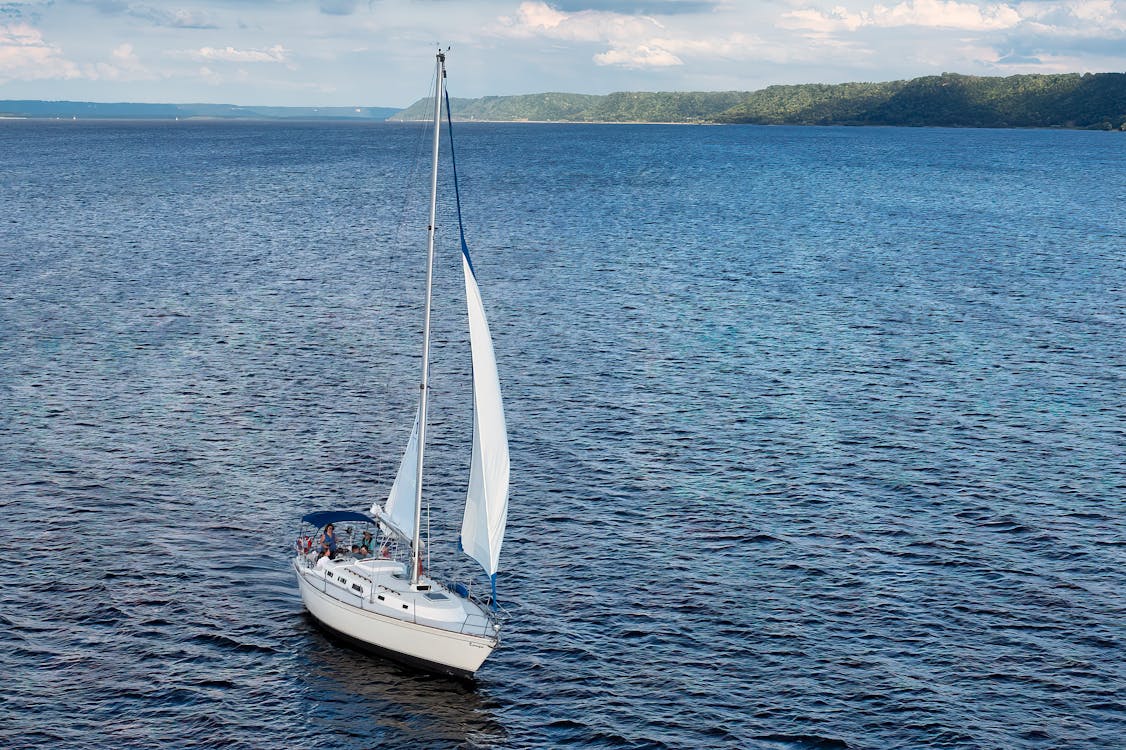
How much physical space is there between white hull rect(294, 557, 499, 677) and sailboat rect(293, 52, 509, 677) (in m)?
0.04

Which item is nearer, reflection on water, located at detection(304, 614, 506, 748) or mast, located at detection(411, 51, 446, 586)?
reflection on water, located at detection(304, 614, 506, 748)

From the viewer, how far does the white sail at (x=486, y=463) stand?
4294cm

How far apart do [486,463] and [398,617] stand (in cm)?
680

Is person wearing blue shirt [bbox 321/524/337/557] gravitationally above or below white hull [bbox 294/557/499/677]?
above

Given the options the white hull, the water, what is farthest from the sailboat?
the water

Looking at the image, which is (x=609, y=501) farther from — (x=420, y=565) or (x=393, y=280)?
(x=393, y=280)

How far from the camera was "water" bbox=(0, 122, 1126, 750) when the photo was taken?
139ft

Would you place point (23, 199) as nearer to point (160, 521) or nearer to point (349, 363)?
point (349, 363)

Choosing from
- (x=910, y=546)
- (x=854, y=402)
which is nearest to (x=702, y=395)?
(x=854, y=402)

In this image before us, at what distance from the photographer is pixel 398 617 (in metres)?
44.1

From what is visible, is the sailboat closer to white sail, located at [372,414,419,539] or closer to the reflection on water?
white sail, located at [372,414,419,539]

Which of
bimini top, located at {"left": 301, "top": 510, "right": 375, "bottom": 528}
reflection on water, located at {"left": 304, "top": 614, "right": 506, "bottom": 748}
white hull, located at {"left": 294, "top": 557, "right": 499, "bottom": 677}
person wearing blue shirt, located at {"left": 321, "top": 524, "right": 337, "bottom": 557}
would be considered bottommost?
reflection on water, located at {"left": 304, "top": 614, "right": 506, "bottom": 748}

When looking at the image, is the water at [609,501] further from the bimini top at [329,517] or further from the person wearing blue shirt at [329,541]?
the bimini top at [329,517]

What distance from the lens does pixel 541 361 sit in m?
87.9
